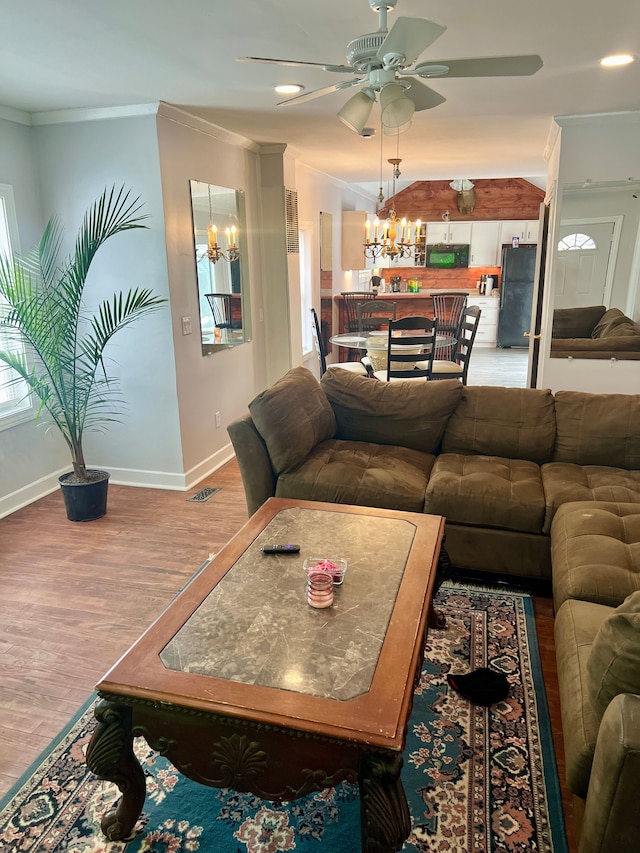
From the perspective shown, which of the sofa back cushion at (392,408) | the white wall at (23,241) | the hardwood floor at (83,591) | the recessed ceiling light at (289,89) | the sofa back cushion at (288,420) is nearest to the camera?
the hardwood floor at (83,591)

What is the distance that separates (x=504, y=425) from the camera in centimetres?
322

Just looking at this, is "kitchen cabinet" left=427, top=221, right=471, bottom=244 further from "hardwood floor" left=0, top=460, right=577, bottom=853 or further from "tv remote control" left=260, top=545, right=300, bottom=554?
"tv remote control" left=260, top=545, right=300, bottom=554

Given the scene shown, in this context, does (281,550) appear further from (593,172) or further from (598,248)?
(593,172)

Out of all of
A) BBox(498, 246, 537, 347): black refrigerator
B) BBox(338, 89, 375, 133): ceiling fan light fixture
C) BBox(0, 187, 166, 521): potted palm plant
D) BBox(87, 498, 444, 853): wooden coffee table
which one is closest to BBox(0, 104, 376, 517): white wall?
BBox(0, 187, 166, 521): potted palm plant

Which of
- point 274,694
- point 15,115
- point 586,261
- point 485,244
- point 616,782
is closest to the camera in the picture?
point 616,782

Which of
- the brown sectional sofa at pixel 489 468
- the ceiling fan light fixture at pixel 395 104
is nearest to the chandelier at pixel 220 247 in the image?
the brown sectional sofa at pixel 489 468

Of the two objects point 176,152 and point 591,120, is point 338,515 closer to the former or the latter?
point 176,152

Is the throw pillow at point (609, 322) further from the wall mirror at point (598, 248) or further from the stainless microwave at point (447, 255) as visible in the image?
the stainless microwave at point (447, 255)

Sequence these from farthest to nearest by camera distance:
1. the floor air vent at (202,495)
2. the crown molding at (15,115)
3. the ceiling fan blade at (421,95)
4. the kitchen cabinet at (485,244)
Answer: the kitchen cabinet at (485,244), the floor air vent at (202,495), the crown molding at (15,115), the ceiling fan blade at (421,95)

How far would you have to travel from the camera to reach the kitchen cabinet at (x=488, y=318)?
1042 cm

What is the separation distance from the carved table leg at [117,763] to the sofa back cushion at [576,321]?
3.90 m

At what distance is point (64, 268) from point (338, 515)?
2725mm

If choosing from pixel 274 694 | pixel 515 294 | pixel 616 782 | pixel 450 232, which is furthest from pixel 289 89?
pixel 450 232

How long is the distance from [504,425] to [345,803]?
2084 mm
